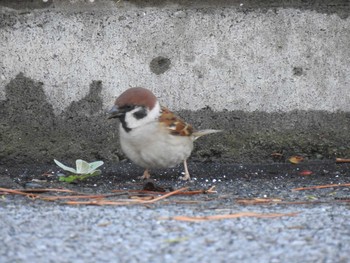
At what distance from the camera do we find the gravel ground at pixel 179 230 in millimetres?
2895

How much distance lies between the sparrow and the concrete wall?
0.28 meters

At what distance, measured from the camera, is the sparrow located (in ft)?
15.2

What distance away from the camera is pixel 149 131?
475 cm

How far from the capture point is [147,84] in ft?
16.6

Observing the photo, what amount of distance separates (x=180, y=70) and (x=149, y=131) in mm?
501

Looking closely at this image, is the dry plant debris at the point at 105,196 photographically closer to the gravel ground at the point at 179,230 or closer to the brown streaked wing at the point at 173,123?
the gravel ground at the point at 179,230

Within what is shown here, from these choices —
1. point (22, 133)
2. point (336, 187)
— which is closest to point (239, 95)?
point (336, 187)

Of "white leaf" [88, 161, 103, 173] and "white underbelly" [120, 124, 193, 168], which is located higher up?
"white underbelly" [120, 124, 193, 168]

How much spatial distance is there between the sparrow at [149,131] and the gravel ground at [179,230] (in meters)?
0.25

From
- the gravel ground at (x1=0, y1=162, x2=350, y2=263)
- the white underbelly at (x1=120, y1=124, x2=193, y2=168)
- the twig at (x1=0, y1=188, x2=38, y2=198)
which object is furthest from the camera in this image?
the white underbelly at (x1=120, y1=124, x2=193, y2=168)

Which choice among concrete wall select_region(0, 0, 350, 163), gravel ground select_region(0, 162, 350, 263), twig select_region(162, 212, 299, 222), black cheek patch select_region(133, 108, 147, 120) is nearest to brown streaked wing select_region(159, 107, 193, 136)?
black cheek patch select_region(133, 108, 147, 120)

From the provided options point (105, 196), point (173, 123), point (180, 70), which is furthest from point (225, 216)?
point (180, 70)

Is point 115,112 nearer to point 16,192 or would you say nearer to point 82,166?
point 82,166

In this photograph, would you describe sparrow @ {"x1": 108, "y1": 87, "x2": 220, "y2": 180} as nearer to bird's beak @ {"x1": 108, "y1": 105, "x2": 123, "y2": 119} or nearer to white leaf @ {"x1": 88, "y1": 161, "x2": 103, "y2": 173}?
bird's beak @ {"x1": 108, "y1": 105, "x2": 123, "y2": 119}
